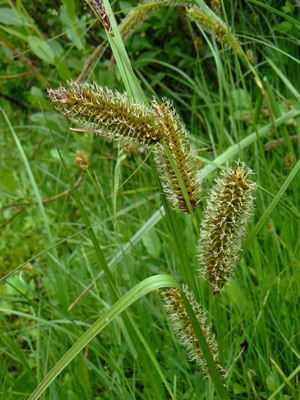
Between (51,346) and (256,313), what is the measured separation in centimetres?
76

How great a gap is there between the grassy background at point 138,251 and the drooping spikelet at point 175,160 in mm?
125

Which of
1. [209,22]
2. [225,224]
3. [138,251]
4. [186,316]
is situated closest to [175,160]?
[225,224]

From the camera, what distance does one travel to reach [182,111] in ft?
11.0

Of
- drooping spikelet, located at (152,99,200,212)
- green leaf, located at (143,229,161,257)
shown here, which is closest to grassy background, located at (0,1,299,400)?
green leaf, located at (143,229,161,257)

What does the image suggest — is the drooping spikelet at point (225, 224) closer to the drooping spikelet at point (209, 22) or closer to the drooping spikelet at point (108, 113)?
the drooping spikelet at point (108, 113)

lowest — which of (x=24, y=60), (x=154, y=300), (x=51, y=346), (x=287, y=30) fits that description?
(x=154, y=300)

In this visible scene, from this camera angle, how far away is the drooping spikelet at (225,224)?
2.45 ft

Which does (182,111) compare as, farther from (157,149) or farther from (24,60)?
(157,149)

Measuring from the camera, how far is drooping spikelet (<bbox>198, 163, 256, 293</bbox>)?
2.45 ft

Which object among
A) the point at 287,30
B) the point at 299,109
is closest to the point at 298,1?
the point at 287,30

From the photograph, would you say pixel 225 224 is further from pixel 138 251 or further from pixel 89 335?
pixel 138 251

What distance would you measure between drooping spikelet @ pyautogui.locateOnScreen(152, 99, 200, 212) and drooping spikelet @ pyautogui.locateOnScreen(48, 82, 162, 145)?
0.13 feet

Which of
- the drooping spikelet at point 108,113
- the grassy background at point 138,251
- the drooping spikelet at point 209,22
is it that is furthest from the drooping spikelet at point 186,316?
the drooping spikelet at point 209,22

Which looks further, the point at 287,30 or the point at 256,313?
the point at 287,30
